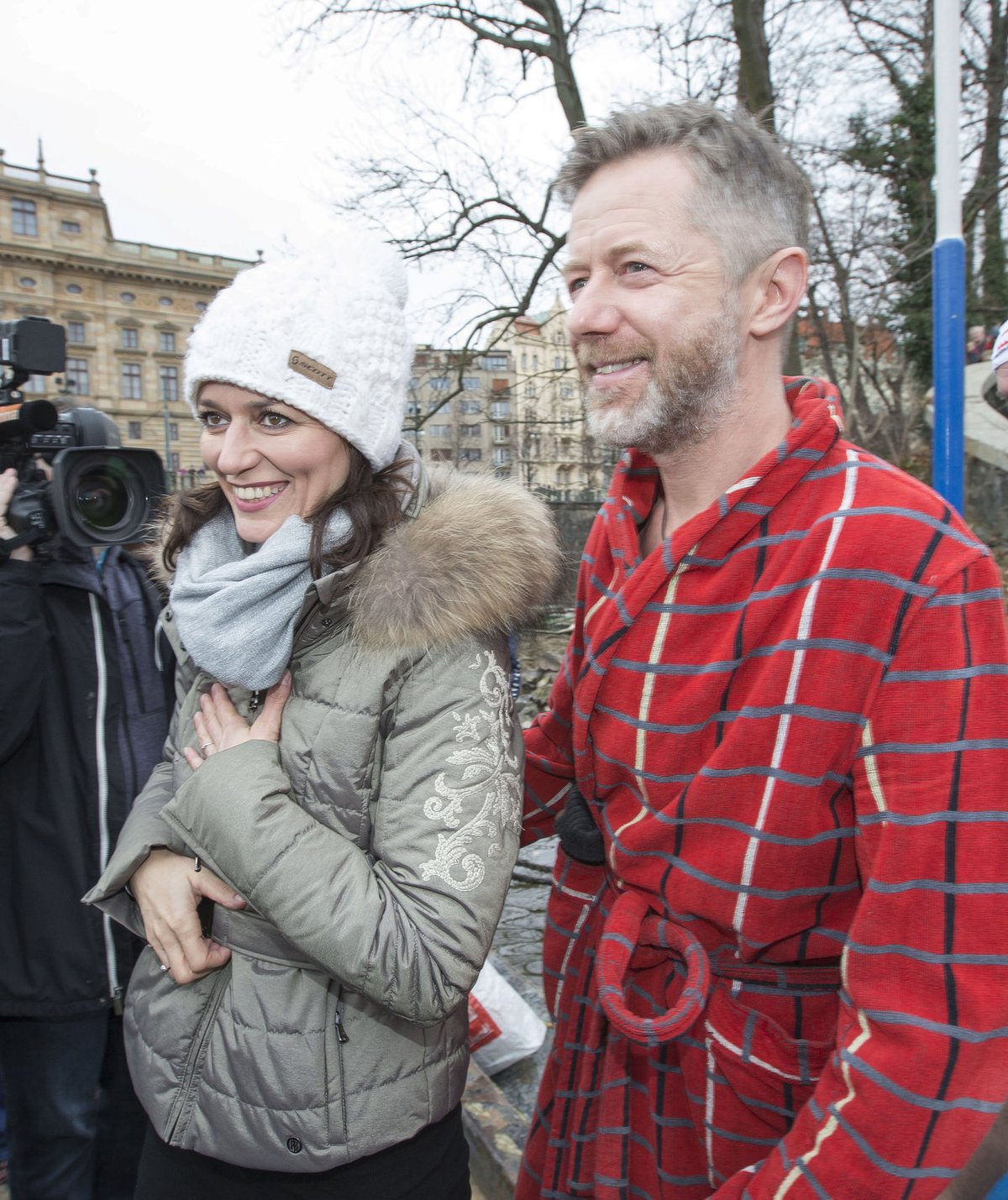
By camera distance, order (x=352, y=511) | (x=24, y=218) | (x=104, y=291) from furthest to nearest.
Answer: (x=104, y=291), (x=24, y=218), (x=352, y=511)

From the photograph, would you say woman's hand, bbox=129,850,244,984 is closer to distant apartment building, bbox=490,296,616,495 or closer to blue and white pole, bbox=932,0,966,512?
blue and white pole, bbox=932,0,966,512

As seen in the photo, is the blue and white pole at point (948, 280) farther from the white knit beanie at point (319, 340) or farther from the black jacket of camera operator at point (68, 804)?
the black jacket of camera operator at point (68, 804)

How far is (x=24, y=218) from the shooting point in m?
47.3

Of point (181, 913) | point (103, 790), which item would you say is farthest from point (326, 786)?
point (103, 790)

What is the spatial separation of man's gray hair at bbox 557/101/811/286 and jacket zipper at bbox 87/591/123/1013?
5.00ft

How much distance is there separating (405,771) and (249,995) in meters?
0.45

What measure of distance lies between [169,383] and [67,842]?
5547 centimetres

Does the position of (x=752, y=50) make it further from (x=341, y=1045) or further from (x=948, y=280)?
(x=341, y=1045)

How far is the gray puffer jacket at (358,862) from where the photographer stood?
1172 millimetres

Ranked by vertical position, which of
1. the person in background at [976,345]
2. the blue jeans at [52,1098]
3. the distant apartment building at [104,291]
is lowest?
the blue jeans at [52,1098]

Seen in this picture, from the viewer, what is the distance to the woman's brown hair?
1398 millimetres

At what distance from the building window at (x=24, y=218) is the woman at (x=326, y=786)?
57.2 meters

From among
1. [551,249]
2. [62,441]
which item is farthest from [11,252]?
[62,441]

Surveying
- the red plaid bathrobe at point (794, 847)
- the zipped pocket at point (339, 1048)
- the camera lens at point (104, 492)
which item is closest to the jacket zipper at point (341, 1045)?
the zipped pocket at point (339, 1048)
